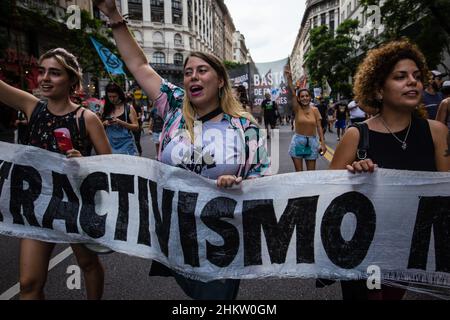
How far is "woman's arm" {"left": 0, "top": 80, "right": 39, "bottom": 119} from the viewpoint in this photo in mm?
2536

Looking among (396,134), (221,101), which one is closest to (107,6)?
(221,101)

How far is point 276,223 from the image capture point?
2.04 metres

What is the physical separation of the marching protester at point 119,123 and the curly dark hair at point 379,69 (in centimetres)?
428

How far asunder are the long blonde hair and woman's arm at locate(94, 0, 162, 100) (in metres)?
0.23

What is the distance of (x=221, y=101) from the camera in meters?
2.18

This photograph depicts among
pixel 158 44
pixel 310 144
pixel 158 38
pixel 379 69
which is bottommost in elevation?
pixel 310 144

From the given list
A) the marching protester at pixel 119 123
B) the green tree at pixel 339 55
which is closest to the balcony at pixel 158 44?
the green tree at pixel 339 55

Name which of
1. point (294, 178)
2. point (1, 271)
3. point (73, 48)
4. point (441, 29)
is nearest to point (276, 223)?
point (294, 178)

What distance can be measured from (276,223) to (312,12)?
100571 mm

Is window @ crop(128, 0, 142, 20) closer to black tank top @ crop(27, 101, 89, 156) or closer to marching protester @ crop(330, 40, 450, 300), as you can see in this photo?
black tank top @ crop(27, 101, 89, 156)

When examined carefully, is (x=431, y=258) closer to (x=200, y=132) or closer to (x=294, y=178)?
(x=294, y=178)

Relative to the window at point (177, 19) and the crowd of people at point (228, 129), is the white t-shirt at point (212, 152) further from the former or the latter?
the window at point (177, 19)

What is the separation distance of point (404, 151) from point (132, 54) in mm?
1606

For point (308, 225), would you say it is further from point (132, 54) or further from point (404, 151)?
point (132, 54)
